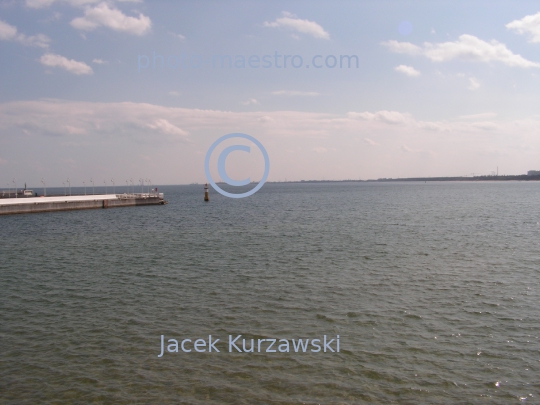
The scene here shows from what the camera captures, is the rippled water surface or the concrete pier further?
the concrete pier

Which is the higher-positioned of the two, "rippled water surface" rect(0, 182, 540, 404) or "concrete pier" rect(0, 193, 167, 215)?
"concrete pier" rect(0, 193, 167, 215)

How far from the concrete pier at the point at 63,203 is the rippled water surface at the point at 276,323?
42.9 m

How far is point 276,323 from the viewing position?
15.1 meters

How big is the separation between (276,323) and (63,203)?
238 ft

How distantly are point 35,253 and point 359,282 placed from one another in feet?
83.9

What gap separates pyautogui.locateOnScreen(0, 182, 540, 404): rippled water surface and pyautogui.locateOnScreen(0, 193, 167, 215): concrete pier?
141 ft

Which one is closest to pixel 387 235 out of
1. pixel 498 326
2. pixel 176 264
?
pixel 176 264

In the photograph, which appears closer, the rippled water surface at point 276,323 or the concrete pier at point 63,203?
the rippled water surface at point 276,323

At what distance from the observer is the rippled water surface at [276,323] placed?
1074cm

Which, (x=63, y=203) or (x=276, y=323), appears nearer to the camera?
(x=276, y=323)

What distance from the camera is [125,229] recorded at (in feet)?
158

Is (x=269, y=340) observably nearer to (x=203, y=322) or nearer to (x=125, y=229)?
(x=203, y=322)

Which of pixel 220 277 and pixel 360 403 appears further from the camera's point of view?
pixel 220 277

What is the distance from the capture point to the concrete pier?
6769cm
